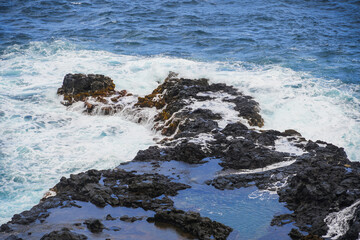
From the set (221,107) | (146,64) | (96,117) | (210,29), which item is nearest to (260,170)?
(221,107)

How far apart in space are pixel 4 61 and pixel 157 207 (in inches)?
600

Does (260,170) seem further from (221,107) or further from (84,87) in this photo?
(84,87)

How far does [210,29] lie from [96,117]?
13.4 metres

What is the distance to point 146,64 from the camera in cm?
A: 1839

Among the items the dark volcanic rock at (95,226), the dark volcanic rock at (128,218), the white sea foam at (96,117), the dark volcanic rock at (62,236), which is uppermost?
the dark volcanic rock at (62,236)

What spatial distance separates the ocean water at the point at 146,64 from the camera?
11.5m

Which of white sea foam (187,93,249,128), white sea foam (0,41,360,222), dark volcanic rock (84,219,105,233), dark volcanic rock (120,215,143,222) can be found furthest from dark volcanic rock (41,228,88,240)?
white sea foam (187,93,249,128)

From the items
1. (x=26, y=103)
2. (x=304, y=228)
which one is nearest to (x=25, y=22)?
(x=26, y=103)

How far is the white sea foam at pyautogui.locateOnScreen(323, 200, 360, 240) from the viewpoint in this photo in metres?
6.43

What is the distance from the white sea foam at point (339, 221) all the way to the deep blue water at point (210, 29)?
36.4 ft

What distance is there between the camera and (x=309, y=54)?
20.0 m

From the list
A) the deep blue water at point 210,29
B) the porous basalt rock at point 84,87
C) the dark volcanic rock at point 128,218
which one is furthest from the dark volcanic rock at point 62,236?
the deep blue water at point 210,29

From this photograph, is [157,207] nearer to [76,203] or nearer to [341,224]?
[76,203]

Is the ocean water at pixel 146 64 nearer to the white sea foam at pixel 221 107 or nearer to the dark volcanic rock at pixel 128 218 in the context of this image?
the white sea foam at pixel 221 107
